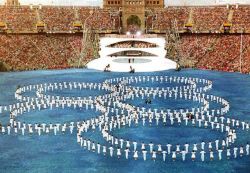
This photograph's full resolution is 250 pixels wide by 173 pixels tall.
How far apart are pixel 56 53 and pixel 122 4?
29.8 meters

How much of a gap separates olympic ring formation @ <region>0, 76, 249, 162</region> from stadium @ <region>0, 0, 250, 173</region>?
0.14 meters

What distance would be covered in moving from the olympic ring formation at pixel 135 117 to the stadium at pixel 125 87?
0.14 meters

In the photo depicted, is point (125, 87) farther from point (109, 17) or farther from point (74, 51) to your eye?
point (109, 17)

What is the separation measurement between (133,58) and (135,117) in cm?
4668

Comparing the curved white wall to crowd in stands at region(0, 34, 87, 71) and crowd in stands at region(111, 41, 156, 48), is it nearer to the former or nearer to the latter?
crowd in stands at region(111, 41, 156, 48)

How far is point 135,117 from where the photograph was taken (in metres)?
49.3

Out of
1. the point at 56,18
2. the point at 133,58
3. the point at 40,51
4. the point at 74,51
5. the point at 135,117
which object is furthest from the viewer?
the point at 56,18

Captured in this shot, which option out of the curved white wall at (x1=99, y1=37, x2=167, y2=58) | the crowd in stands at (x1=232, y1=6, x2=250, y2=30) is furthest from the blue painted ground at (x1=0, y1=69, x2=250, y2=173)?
the crowd in stands at (x1=232, y1=6, x2=250, y2=30)

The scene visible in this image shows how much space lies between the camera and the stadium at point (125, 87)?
3762cm

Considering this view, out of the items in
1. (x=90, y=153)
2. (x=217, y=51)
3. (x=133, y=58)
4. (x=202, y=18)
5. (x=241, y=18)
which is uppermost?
(x=202, y=18)

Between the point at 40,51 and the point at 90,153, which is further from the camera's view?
the point at 40,51

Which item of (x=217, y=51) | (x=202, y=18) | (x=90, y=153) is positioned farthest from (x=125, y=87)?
(x=202, y=18)

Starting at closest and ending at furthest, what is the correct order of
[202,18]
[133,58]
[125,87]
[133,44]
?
[125,87], [133,58], [133,44], [202,18]

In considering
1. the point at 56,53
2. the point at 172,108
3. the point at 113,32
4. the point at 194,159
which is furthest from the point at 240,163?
the point at 113,32
